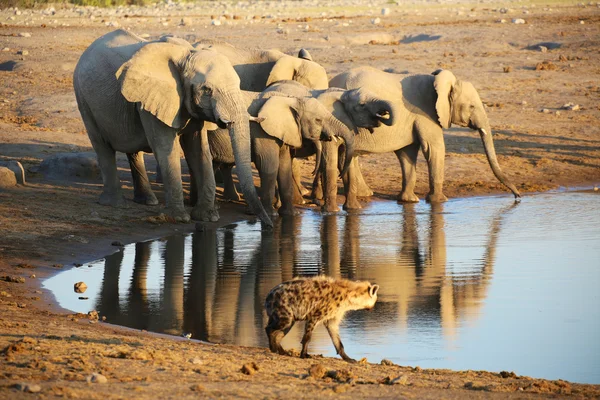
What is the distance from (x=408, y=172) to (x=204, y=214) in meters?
3.72

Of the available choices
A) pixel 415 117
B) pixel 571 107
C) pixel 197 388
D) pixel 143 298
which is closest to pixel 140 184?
pixel 415 117

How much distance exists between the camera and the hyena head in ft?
25.9

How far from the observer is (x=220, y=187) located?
689 inches

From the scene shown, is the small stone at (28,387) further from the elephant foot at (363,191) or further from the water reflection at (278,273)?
the elephant foot at (363,191)

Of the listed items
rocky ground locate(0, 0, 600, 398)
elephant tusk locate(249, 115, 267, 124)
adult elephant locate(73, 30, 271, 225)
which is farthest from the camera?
elephant tusk locate(249, 115, 267, 124)

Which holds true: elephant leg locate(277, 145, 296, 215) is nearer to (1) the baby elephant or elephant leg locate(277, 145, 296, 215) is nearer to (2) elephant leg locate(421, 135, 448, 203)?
(2) elephant leg locate(421, 135, 448, 203)

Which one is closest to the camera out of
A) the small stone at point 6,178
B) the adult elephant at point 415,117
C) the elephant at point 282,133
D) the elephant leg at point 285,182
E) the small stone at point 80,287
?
the small stone at point 80,287

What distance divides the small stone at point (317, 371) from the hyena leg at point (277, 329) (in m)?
0.72

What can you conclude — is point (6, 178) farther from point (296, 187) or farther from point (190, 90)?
point (296, 187)

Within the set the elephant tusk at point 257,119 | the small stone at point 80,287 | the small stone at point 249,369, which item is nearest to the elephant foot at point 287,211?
the elephant tusk at point 257,119

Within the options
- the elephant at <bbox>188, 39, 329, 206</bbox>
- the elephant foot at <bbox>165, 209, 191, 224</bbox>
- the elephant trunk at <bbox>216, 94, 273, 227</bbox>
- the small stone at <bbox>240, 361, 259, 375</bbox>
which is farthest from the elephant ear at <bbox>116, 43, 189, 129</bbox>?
the small stone at <bbox>240, 361, 259, 375</bbox>

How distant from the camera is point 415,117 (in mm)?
17062

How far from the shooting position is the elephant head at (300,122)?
15.2 meters

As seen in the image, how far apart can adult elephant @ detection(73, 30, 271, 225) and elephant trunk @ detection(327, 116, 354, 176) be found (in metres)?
1.74
